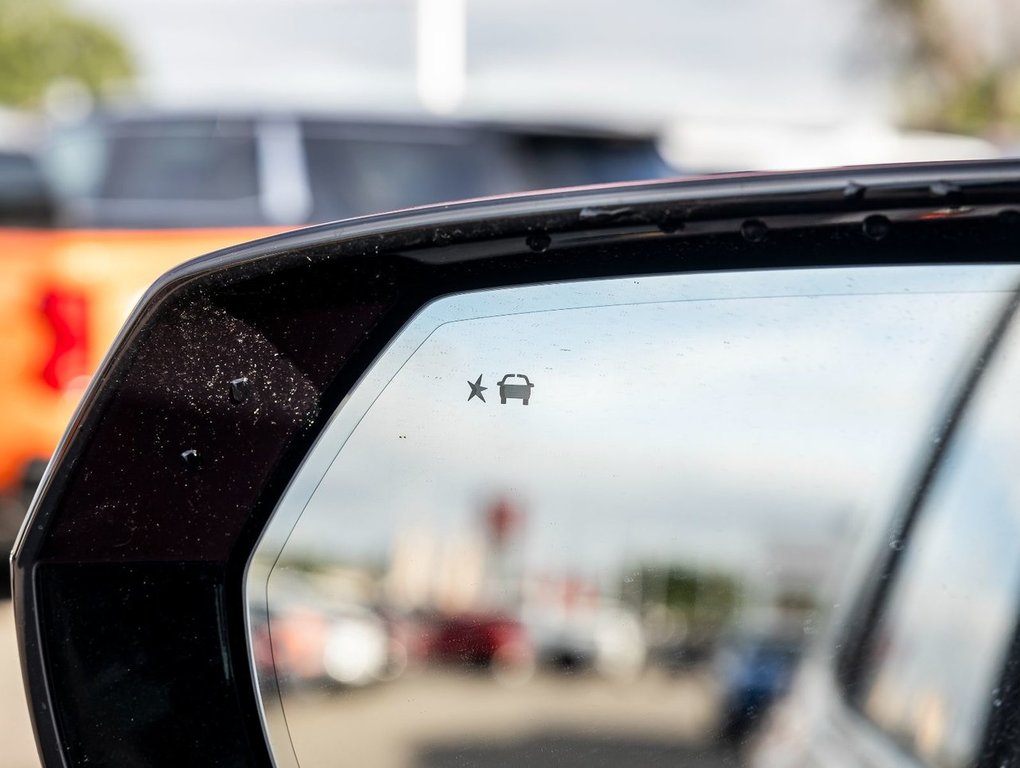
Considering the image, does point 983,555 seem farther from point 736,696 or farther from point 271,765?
point 271,765

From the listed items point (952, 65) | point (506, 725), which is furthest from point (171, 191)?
point (952, 65)

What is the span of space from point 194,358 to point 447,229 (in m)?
0.28

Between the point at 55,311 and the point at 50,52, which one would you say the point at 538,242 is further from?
the point at 50,52

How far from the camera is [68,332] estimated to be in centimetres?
457

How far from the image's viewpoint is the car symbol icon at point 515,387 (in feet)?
3.80

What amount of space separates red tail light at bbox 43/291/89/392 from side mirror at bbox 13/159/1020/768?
346 cm

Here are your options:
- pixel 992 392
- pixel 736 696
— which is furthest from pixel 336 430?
pixel 992 392

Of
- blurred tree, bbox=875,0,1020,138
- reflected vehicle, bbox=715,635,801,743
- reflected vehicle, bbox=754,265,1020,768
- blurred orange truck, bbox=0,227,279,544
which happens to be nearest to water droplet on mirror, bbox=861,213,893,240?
reflected vehicle, bbox=754,265,1020,768

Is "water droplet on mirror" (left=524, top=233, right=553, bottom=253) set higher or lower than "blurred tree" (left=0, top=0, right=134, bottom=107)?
lower

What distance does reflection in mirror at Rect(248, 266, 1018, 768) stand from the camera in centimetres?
112

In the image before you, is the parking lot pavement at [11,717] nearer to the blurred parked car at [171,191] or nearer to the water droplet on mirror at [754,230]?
the blurred parked car at [171,191]

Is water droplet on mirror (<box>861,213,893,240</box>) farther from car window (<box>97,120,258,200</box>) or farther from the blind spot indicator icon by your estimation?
car window (<box>97,120,258,200</box>)

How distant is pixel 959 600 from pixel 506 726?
50cm

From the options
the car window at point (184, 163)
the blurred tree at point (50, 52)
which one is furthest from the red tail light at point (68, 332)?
the blurred tree at point (50, 52)
